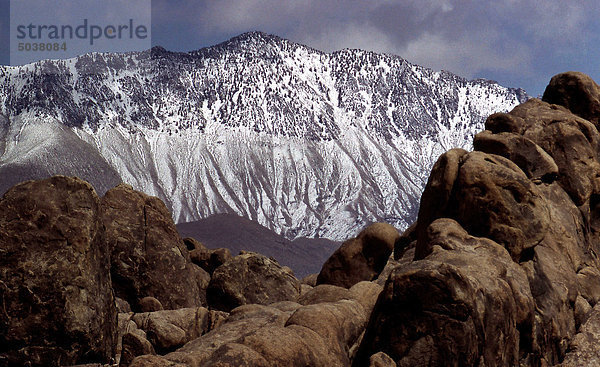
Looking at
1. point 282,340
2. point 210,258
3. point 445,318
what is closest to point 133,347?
point 282,340

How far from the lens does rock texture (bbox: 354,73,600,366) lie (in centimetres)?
2030

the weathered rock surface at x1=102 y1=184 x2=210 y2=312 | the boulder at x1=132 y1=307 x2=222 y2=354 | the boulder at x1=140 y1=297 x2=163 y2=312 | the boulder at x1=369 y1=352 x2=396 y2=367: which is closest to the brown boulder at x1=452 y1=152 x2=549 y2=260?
the boulder at x1=369 y1=352 x2=396 y2=367

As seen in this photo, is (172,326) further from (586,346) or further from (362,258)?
(362,258)

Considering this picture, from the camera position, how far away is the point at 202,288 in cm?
3597

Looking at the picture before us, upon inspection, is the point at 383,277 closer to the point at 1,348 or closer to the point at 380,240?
the point at 380,240

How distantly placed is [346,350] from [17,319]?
9967 millimetres

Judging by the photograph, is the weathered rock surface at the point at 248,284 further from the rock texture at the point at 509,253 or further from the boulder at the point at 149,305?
the rock texture at the point at 509,253

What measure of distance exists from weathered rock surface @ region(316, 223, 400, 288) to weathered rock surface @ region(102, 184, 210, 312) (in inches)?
363

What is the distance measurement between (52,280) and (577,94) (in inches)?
1369

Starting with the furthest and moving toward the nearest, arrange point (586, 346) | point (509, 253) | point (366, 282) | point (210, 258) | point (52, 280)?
point (210, 258), point (366, 282), point (509, 253), point (586, 346), point (52, 280)

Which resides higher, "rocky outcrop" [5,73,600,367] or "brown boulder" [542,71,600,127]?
"brown boulder" [542,71,600,127]

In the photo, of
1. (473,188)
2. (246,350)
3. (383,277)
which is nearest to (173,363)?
(246,350)

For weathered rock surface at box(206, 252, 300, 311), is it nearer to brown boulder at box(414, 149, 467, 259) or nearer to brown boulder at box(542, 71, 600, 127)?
brown boulder at box(414, 149, 467, 259)

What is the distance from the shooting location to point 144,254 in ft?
104
